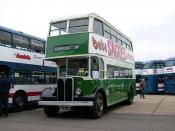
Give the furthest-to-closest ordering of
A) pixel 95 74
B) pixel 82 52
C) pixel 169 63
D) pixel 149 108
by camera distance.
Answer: pixel 169 63 < pixel 149 108 < pixel 95 74 < pixel 82 52

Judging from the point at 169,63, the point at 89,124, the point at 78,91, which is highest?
the point at 169,63

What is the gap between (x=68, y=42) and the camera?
13922 millimetres

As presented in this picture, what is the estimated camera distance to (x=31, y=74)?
692 inches

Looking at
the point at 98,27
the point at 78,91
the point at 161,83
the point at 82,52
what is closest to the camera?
the point at 78,91

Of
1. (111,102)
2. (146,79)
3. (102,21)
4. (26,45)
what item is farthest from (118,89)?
(146,79)

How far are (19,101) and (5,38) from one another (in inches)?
124

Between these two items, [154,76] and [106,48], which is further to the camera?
[154,76]

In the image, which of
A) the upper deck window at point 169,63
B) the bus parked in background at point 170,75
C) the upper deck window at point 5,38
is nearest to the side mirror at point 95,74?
the upper deck window at point 5,38

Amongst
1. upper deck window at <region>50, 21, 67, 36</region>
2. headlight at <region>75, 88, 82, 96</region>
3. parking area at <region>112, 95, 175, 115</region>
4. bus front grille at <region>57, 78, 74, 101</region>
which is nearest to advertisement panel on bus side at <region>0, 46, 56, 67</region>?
upper deck window at <region>50, 21, 67, 36</region>

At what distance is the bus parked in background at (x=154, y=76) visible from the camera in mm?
35750

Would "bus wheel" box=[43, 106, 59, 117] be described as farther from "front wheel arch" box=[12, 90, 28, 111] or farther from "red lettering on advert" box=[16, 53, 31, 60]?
"red lettering on advert" box=[16, 53, 31, 60]

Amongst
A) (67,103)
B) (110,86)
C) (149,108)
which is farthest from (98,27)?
(149,108)

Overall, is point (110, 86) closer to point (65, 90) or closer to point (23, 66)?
point (65, 90)

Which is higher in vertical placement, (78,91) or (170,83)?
(170,83)
